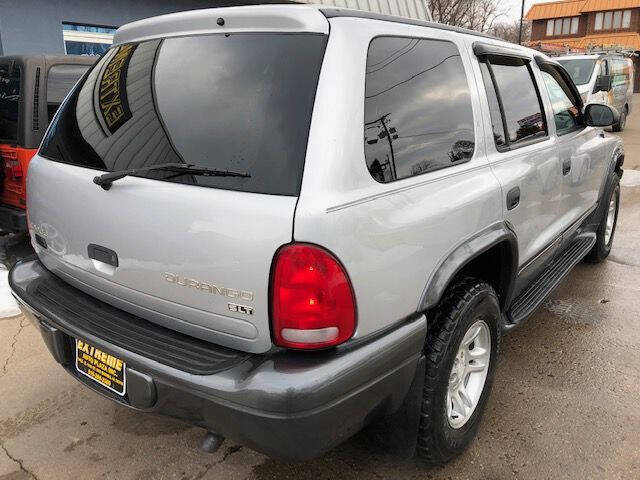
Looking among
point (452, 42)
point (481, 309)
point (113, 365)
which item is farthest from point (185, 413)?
point (452, 42)

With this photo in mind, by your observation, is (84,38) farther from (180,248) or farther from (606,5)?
(606,5)

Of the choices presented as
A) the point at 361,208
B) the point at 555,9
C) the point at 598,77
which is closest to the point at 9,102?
the point at 361,208

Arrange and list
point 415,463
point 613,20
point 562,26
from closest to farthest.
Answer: point 415,463
point 613,20
point 562,26

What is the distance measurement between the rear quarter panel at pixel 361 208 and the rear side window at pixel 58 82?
378cm

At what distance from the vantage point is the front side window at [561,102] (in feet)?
11.6

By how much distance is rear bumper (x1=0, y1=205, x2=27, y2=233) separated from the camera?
465cm

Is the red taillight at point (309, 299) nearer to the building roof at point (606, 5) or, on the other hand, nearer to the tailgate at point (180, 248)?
the tailgate at point (180, 248)

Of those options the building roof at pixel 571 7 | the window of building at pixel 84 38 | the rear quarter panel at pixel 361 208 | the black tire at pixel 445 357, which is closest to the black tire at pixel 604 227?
the black tire at pixel 445 357

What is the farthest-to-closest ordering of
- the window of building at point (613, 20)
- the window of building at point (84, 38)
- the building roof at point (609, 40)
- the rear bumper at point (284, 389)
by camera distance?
the window of building at point (613, 20)
the building roof at point (609, 40)
the window of building at point (84, 38)
the rear bumper at point (284, 389)

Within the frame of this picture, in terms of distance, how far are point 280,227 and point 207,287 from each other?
0.35 metres

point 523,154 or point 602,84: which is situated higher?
point 523,154

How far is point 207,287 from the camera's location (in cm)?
181

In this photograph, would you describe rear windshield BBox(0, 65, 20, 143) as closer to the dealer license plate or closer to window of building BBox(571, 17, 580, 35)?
the dealer license plate

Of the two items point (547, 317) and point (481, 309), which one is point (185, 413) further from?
point (547, 317)
